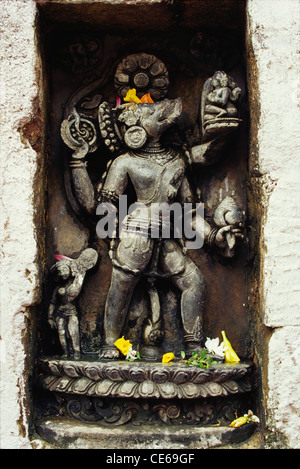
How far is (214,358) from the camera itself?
399 centimetres

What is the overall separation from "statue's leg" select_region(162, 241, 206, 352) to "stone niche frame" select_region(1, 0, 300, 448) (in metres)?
0.41

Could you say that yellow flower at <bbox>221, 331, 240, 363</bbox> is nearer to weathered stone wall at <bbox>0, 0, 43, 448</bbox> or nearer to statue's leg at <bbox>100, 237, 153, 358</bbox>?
statue's leg at <bbox>100, 237, 153, 358</bbox>

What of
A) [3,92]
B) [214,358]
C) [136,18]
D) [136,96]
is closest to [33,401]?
[214,358]

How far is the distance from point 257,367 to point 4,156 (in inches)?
86.6

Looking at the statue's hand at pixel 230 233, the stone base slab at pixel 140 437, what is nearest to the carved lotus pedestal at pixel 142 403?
the stone base slab at pixel 140 437

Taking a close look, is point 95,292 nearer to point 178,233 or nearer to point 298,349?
point 178,233

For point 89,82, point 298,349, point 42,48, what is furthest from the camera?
point 89,82

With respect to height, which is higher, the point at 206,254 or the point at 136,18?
the point at 136,18

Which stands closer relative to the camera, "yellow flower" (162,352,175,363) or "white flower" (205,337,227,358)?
"yellow flower" (162,352,175,363)

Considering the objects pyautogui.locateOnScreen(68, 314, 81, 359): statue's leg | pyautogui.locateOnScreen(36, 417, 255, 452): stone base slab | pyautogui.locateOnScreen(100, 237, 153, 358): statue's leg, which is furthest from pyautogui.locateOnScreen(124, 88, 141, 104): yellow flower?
pyautogui.locateOnScreen(36, 417, 255, 452): stone base slab

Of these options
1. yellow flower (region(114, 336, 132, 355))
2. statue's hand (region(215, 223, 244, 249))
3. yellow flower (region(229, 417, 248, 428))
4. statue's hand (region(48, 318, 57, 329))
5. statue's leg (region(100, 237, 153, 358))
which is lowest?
yellow flower (region(229, 417, 248, 428))

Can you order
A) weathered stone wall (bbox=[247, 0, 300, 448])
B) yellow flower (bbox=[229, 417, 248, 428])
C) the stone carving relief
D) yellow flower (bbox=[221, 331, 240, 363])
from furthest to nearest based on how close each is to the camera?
1. yellow flower (bbox=[221, 331, 240, 363])
2. the stone carving relief
3. yellow flower (bbox=[229, 417, 248, 428])
4. weathered stone wall (bbox=[247, 0, 300, 448])

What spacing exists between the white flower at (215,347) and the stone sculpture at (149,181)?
9 centimetres

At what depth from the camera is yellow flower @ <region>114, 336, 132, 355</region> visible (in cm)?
404
